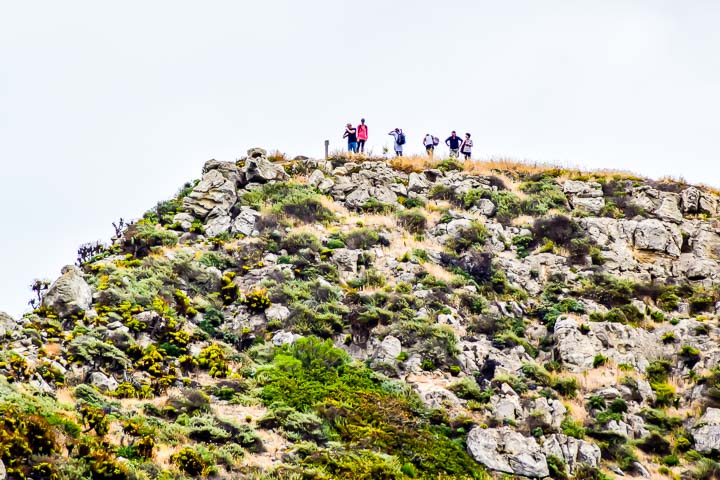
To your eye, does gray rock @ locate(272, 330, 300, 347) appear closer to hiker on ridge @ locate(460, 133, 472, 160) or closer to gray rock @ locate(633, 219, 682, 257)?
gray rock @ locate(633, 219, 682, 257)

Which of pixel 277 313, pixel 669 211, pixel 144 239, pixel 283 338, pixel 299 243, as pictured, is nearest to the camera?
pixel 283 338

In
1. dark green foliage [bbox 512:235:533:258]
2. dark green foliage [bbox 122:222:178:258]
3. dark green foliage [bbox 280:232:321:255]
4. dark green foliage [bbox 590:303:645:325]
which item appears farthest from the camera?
dark green foliage [bbox 512:235:533:258]

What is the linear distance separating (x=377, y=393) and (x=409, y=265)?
343 inches

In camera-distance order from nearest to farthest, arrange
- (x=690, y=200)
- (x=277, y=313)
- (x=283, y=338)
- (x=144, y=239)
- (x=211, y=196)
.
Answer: (x=283, y=338), (x=277, y=313), (x=144, y=239), (x=211, y=196), (x=690, y=200)

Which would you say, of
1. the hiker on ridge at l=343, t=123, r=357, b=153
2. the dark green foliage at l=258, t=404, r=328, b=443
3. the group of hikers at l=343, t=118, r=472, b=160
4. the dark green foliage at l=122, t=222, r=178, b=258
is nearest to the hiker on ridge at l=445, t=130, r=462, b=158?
the group of hikers at l=343, t=118, r=472, b=160

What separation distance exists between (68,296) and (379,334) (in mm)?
10519

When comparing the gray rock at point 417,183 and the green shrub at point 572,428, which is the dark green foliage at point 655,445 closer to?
the green shrub at point 572,428

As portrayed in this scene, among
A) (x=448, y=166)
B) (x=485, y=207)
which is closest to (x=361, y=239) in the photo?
(x=485, y=207)

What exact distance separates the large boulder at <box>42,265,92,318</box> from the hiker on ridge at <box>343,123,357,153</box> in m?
17.9

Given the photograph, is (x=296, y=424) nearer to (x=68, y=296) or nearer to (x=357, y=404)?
(x=357, y=404)

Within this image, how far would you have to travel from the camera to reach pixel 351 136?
125 ft

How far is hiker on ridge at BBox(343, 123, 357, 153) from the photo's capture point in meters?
37.9

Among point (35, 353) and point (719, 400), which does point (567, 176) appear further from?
point (35, 353)

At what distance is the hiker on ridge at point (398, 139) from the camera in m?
38.2
